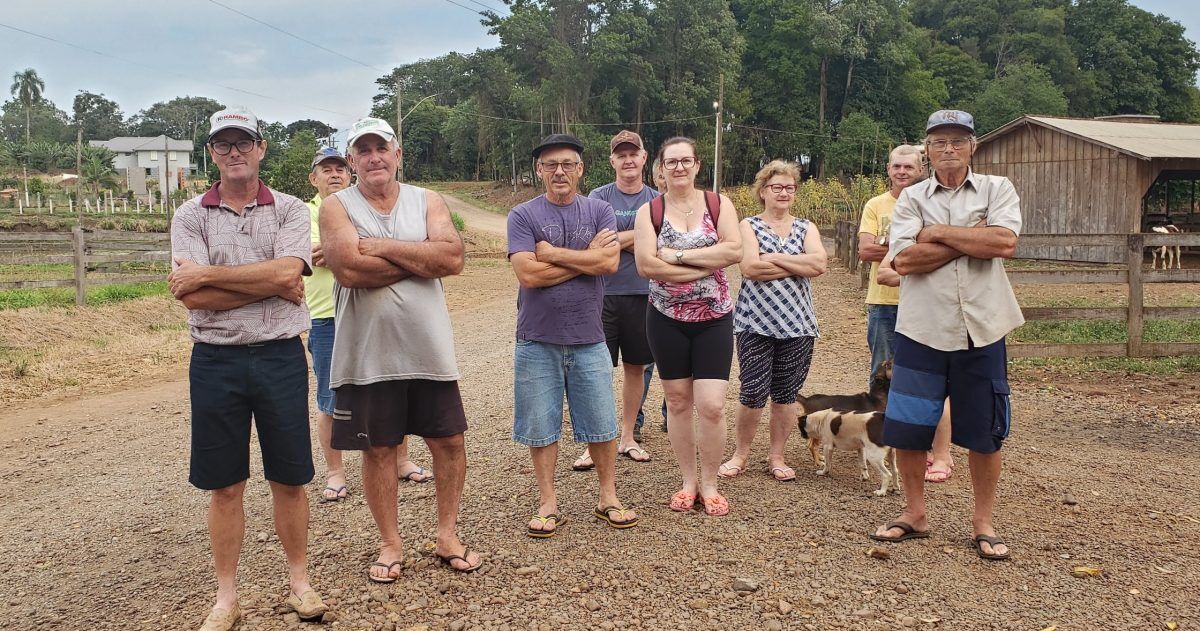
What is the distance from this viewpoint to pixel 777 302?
4.79m

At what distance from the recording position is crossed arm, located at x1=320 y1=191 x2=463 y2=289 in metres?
3.44

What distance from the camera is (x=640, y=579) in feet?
12.1

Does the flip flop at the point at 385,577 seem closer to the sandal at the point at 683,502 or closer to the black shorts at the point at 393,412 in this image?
the black shorts at the point at 393,412

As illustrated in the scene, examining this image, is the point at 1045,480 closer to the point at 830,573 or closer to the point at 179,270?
the point at 830,573

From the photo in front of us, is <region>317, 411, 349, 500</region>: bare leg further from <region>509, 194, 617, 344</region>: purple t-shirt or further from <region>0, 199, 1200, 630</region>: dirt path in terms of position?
<region>509, 194, 617, 344</region>: purple t-shirt

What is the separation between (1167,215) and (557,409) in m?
27.6

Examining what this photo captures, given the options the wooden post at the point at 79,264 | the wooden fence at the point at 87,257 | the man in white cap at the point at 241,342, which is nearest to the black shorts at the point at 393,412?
the man in white cap at the point at 241,342

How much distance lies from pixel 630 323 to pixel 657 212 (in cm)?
107

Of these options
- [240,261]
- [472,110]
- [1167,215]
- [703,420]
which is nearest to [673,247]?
[703,420]

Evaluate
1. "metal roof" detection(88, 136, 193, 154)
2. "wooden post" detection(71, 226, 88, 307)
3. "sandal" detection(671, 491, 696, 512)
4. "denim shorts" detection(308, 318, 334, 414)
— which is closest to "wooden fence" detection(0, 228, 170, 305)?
"wooden post" detection(71, 226, 88, 307)

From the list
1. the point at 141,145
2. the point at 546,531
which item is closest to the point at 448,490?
the point at 546,531

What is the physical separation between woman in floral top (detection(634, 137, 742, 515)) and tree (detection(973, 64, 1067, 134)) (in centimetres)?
6013

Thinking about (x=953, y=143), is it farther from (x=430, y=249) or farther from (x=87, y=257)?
(x=87, y=257)

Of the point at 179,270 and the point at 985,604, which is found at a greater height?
the point at 179,270
